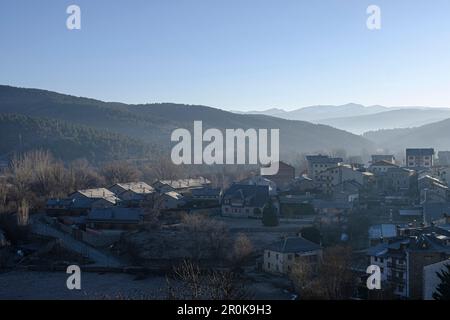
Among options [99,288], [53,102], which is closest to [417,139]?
[53,102]

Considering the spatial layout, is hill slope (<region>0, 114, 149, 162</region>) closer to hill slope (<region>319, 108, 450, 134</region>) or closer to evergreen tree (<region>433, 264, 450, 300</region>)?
evergreen tree (<region>433, 264, 450, 300</region>)

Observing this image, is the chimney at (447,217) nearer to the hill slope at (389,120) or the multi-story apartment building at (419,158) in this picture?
the multi-story apartment building at (419,158)

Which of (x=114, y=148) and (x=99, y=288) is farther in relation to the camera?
(x=114, y=148)

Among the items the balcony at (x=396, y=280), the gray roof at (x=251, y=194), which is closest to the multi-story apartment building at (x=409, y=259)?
the balcony at (x=396, y=280)

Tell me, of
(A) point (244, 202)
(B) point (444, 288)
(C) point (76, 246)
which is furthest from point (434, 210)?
(C) point (76, 246)

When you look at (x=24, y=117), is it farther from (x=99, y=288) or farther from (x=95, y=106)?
(x=99, y=288)

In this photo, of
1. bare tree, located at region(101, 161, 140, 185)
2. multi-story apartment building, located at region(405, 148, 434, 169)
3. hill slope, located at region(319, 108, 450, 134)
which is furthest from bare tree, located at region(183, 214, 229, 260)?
hill slope, located at region(319, 108, 450, 134)
